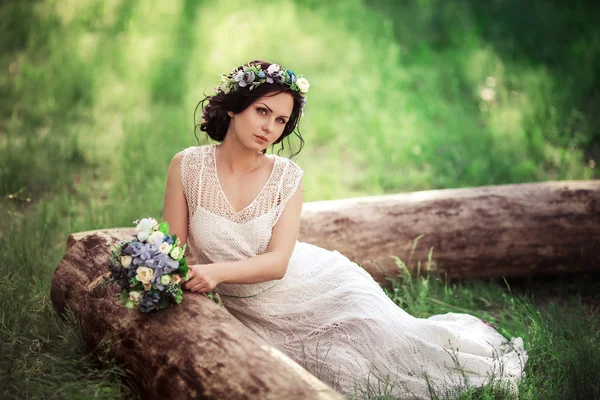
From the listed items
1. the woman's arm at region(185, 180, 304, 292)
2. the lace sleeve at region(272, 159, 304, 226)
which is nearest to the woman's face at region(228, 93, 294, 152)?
the lace sleeve at region(272, 159, 304, 226)

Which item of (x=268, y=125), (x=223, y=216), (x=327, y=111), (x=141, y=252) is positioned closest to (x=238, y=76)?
(x=268, y=125)

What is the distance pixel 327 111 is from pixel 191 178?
410cm

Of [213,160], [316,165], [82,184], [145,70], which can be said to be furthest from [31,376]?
[145,70]

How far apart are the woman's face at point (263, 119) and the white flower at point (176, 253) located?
2.64ft

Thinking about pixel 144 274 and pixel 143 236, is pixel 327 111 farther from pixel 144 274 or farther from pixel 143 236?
pixel 144 274

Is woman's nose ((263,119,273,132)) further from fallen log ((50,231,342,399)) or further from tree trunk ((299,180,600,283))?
tree trunk ((299,180,600,283))

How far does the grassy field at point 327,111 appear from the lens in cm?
431

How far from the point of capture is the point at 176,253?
9.21 ft

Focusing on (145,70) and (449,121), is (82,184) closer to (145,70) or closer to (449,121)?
(145,70)

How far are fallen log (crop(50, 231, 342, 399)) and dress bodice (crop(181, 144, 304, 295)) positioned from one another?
46 cm

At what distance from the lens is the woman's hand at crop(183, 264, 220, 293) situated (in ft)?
9.94

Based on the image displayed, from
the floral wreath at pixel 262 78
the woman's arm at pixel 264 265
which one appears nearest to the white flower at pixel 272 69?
the floral wreath at pixel 262 78

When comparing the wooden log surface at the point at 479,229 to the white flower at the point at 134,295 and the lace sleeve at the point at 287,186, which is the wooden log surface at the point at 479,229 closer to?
the lace sleeve at the point at 287,186

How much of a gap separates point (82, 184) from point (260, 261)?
3.06 metres
